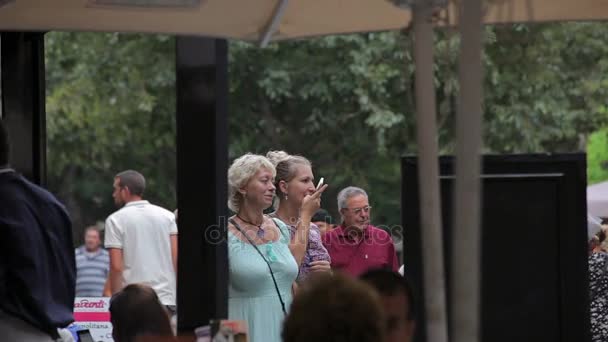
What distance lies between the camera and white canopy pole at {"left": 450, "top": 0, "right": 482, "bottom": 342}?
2969mm

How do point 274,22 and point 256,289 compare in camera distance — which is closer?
point 274,22

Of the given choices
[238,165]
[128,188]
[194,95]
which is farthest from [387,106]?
[194,95]

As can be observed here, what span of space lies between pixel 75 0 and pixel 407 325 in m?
2.06

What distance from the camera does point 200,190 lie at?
16.1 ft

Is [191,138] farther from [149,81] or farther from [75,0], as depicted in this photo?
[149,81]

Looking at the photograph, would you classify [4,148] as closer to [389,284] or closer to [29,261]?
[29,261]

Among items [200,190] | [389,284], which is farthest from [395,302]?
[200,190]

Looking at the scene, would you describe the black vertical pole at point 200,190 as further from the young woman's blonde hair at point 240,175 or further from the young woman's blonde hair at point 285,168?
the young woman's blonde hair at point 285,168

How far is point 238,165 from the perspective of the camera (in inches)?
245

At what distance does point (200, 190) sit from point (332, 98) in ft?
48.6

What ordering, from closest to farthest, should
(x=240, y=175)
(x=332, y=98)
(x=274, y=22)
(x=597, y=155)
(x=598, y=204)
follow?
(x=274, y=22) → (x=240, y=175) → (x=598, y=204) → (x=332, y=98) → (x=597, y=155)

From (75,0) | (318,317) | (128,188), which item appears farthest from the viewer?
(128,188)

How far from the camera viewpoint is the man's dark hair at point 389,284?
12.3 ft

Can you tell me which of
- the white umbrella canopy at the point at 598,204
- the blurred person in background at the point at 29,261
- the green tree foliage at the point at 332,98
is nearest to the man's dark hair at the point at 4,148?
the blurred person in background at the point at 29,261
